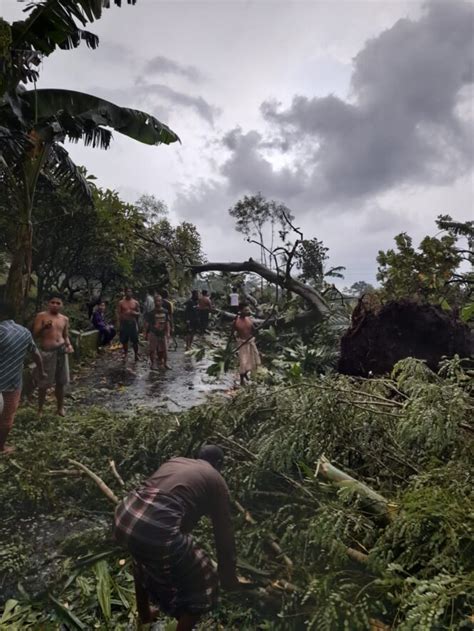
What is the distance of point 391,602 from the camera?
2131 mm

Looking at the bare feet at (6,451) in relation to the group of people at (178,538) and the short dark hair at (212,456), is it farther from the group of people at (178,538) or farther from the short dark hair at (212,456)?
the short dark hair at (212,456)

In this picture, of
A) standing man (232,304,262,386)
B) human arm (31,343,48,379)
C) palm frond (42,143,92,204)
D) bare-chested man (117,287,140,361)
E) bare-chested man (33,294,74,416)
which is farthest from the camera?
bare-chested man (117,287,140,361)

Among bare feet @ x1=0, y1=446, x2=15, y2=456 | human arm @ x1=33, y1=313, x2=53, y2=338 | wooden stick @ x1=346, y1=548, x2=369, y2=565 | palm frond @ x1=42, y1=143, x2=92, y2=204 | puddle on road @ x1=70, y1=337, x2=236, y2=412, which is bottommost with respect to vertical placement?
bare feet @ x1=0, y1=446, x2=15, y2=456

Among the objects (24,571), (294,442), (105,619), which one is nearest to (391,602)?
(294,442)

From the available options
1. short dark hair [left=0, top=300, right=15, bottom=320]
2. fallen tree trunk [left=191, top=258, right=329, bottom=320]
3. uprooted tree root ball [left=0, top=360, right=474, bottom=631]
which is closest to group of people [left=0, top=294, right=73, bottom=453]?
uprooted tree root ball [left=0, top=360, right=474, bottom=631]

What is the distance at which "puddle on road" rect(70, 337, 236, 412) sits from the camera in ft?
23.4

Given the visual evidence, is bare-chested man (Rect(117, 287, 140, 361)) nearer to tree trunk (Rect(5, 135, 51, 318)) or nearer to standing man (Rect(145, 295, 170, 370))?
standing man (Rect(145, 295, 170, 370))

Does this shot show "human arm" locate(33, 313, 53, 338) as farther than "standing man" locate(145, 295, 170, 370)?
No

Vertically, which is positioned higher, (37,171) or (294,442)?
(37,171)

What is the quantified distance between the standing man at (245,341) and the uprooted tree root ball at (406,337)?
244cm

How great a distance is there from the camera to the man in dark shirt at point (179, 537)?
7.25 feet

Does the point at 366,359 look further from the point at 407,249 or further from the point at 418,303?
the point at 407,249

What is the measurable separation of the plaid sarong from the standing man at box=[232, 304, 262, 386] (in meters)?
5.68

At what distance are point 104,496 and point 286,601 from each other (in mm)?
1905
